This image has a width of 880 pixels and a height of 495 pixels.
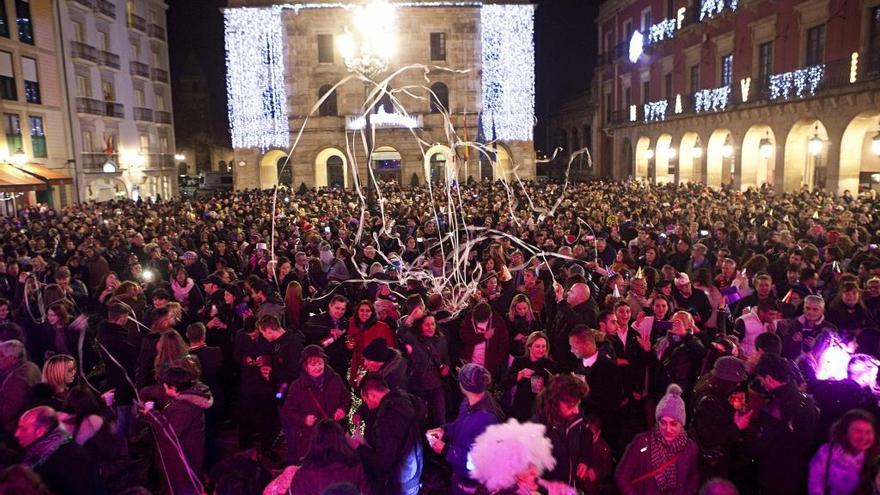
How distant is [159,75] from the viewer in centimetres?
3775

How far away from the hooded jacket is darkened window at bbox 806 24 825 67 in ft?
69.5

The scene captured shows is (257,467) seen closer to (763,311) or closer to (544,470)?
(544,470)

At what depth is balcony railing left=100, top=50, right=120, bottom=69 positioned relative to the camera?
104 feet

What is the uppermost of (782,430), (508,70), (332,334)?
(508,70)

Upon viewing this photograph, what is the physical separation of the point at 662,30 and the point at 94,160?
26.3 metres

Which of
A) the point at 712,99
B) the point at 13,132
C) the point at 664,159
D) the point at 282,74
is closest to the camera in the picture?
the point at 13,132

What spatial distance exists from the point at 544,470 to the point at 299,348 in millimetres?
2722

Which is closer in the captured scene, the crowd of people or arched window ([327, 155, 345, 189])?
the crowd of people

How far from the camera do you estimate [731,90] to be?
24.4 metres

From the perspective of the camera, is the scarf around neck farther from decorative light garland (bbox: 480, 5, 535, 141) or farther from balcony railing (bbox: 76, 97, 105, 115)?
decorative light garland (bbox: 480, 5, 535, 141)

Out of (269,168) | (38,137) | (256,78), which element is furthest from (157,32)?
(38,137)

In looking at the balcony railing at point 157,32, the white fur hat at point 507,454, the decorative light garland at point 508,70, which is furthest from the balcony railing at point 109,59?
the white fur hat at point 507,454

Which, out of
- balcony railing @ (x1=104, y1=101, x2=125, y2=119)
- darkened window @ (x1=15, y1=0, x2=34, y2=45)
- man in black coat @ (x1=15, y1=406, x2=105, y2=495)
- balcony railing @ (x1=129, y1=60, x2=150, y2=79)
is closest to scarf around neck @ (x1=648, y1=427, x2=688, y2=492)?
man in black coat @ (x1=15, y1=406, x2=105, y2=495)

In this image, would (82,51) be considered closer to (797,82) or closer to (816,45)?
(797,82)
